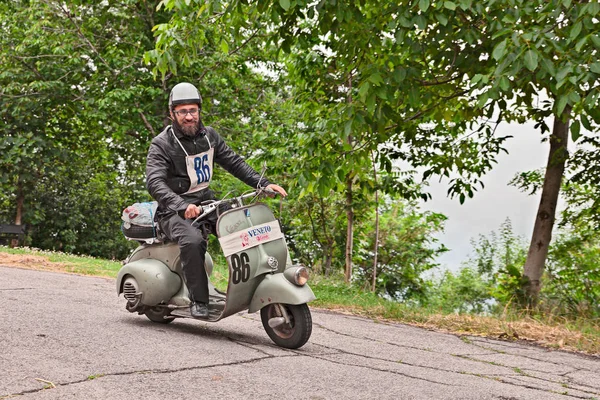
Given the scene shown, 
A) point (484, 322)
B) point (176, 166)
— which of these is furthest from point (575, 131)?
point (176, 166)

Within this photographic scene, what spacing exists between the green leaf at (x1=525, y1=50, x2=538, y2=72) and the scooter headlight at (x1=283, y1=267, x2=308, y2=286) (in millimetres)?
2545

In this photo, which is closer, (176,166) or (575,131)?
(176,166)

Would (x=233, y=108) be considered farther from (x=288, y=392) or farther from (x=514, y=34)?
(x=288, y=392)

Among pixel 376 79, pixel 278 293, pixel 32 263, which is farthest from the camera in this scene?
pixel 32 263

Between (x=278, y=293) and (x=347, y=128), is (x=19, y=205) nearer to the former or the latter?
(x=347, y=128)

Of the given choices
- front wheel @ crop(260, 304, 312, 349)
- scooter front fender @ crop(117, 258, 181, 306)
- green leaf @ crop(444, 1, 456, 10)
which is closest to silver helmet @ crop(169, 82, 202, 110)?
scooter front fender @ crop(117, 258, 181, 306)

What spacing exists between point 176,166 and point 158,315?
1.46 meters

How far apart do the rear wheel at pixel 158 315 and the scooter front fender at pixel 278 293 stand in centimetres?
114

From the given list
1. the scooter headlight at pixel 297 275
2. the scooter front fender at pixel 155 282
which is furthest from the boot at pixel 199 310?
the scooter headlight at pixel 297 275

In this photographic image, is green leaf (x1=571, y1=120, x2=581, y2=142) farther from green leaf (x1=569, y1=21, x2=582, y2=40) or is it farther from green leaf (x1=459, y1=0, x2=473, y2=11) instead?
green leaf (x1=459, y1=0, x2=473, y2=11)

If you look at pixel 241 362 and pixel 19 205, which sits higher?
pixel 19 205

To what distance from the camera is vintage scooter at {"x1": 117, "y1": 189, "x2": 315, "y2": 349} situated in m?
5.29

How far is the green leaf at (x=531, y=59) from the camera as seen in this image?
5.68 metres

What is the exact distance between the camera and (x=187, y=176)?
5770 millimetres
